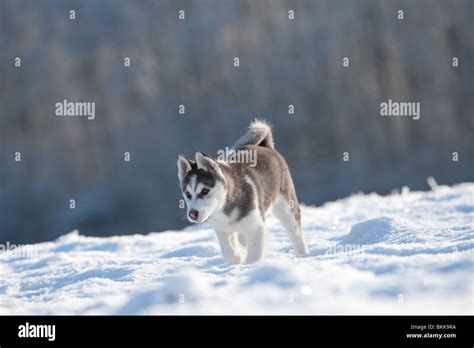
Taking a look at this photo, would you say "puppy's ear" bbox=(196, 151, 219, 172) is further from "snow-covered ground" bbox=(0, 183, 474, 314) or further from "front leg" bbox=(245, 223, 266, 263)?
"snow-covered ground" bbox=(0, 183, 474, 314)

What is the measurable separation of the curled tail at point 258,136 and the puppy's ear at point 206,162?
1.45 m

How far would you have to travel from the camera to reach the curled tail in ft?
23.9

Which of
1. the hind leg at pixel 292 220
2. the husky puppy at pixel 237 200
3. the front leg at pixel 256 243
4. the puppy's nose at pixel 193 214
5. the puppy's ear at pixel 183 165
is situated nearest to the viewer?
the puppy's nose at pixel 193 214

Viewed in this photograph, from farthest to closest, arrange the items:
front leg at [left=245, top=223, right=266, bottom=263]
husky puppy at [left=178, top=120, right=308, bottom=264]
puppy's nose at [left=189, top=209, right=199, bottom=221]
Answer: front leg at [left=245, top=223, right=266, bottom=263] → husky puppy at [left=178, top=120, right=308, bottom=264] → puppy's nose at [left=189, top=209, right=199, bottom=221]

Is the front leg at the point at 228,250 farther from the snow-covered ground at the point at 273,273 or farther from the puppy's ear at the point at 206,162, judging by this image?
the puppy's ear at the point at 206,162

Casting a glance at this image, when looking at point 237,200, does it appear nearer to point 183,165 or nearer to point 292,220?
point 183,165

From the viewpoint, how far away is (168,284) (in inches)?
158

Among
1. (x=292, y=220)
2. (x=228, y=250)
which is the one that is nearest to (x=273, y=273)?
(x=228, y=250)

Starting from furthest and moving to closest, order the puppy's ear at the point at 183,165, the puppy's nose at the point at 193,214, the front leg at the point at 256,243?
the puppy's ear at the point at 183,165 < the front leg at the point at 256,243 < the puppy's nose at the point at 193,214

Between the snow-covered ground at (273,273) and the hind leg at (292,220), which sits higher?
the hind leg at (292,220)

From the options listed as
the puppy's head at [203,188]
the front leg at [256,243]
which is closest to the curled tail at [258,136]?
the puppy's head at [203,188]

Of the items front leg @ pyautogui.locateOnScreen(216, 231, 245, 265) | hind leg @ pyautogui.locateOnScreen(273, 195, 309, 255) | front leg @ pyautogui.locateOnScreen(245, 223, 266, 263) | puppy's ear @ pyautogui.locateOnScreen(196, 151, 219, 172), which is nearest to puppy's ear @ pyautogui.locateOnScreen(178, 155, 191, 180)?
puppy's ear @ pyautogui.locateOnScreen(196, 151, 219, 172)

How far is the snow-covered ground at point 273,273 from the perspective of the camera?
3.64 meters
